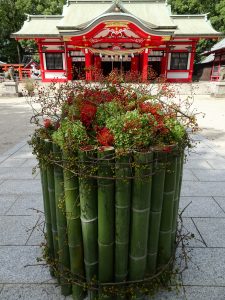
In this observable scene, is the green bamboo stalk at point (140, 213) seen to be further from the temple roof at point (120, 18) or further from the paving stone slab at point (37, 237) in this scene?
the temple roof at point (120, 18)

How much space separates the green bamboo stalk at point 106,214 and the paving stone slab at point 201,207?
1289 millimetres

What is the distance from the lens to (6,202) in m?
2.97

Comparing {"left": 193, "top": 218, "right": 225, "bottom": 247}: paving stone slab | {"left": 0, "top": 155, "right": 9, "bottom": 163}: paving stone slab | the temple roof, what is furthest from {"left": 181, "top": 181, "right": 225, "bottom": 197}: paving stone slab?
the temple roof

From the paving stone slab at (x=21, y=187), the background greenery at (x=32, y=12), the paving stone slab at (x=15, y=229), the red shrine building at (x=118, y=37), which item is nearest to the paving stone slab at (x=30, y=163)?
the paving stone slab at (x=21, y=187)

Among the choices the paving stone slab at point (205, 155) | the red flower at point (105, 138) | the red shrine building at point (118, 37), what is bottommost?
the paving stone slab at point (205, 155)

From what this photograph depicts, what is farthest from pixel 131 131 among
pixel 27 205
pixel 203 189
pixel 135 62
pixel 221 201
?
pixel 135 62

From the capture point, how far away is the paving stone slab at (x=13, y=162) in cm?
429

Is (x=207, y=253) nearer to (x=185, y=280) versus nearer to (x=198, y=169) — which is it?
(x=185, y=280)

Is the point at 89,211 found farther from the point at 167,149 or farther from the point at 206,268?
the point at 206,268

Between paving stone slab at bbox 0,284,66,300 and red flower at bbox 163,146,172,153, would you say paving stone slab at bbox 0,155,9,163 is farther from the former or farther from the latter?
red flower at bbox 163,146,172,153

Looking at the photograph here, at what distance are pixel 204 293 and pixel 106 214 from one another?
3.10 feet

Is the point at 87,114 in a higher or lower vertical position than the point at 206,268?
higher

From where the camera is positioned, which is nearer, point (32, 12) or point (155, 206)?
point (155, 206)

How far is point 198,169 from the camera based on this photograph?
4035mm
